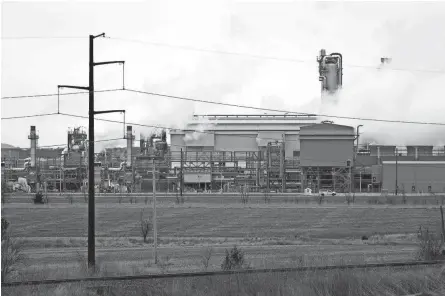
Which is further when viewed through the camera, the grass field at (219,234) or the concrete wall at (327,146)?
the concrete wall at (327,146)

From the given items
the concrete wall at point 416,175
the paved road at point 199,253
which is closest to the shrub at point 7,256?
the paved road at point 199,253

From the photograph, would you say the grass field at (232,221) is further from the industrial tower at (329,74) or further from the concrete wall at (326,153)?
the industrial tower at (329,74)

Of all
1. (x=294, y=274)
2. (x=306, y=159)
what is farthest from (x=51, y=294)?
(x=306, y=159)

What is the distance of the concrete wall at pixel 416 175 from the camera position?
3159 inches

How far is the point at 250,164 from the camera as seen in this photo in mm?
88125

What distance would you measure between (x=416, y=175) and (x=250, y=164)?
909 inches

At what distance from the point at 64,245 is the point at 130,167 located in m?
57.3

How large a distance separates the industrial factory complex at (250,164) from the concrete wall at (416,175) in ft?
0.42

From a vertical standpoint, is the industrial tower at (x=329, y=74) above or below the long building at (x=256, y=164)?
above

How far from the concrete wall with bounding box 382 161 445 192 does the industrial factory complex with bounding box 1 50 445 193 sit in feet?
0.42

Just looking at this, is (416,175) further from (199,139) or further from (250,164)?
(199,139)

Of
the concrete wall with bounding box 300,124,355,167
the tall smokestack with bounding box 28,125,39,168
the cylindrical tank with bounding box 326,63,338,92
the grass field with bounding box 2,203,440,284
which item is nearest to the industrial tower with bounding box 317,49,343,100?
the cylindrical tank with bounding box 326,63,338,92

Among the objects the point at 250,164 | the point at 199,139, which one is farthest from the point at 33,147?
the point at 250,164

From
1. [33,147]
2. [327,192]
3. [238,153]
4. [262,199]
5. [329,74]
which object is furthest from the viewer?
[33,147]
